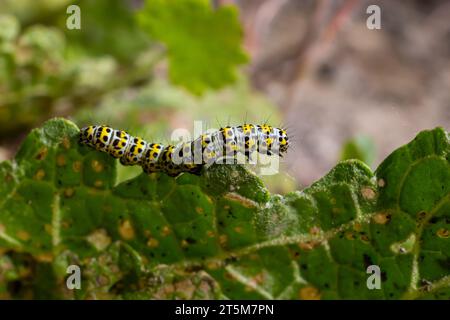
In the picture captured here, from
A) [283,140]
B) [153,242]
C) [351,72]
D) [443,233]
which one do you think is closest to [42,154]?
[153,242]

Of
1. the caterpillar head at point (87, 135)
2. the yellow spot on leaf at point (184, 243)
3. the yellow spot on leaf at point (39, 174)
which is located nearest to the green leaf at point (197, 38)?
the caterpillar head at point (87, 135)

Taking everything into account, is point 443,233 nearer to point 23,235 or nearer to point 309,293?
point 309,293

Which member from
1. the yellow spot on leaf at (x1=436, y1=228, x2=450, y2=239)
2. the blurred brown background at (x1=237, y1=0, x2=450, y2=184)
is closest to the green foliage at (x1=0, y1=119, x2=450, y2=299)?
the yellow spot on leaf at (x1=436, y1=228, x2=450, y2=239)

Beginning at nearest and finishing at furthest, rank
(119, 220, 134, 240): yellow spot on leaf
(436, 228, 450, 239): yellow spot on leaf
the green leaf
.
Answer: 1. (436, 228, 450, 239): yellow spot on leaf
2. (119, 220, 134, 240): yellow spot on leaf
3. the green leaf

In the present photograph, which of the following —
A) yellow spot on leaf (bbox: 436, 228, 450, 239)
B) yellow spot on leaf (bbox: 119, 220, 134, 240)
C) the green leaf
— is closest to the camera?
yellow spot on leaf (bbox: 436, 228, 450, 239)

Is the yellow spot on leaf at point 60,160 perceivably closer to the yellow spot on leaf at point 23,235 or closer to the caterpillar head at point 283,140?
the yellow spot on leaf at point 23,235

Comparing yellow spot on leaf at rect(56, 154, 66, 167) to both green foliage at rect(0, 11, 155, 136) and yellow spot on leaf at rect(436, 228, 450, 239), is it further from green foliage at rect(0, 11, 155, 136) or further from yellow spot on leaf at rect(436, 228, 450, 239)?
yellow spot on leaf at rect(436, 228, 450, 239)
